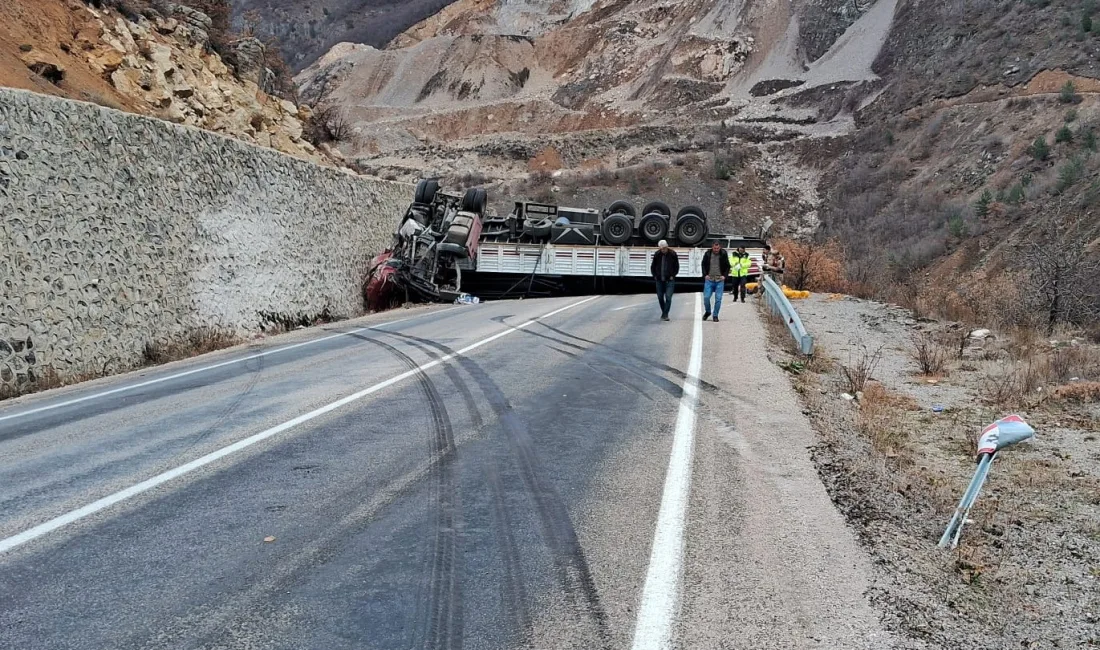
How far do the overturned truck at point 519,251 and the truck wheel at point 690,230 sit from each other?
0.03m

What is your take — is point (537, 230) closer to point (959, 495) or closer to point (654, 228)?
point (654, 228)

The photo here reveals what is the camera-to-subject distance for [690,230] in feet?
91.9

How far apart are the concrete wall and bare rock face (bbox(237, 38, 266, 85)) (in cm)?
885

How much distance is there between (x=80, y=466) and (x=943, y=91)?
51.0 m

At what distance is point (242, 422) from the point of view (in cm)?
762

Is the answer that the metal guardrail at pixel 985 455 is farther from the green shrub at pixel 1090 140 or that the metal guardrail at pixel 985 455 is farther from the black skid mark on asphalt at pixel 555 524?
the green shrub at pixel 1090 140

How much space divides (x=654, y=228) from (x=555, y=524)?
77.5 feet

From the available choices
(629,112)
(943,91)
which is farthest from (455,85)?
(943,91)

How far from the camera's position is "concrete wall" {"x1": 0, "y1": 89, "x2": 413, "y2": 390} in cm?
1148

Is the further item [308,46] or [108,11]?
[308,46]

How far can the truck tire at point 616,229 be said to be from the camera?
27484mm

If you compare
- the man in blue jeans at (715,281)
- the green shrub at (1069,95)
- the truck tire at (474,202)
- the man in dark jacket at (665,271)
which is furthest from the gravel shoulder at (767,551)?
the green shrub at (1069,95)

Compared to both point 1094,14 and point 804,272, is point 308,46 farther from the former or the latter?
point 804,272

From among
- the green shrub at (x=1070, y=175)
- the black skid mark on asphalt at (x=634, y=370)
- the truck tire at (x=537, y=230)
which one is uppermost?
the green shrub at (x=1070, y=175)
